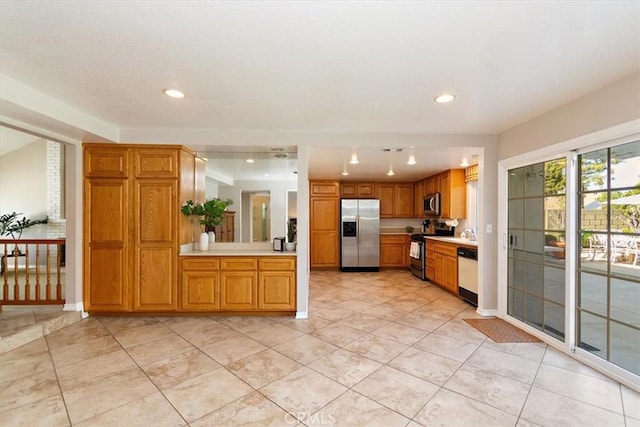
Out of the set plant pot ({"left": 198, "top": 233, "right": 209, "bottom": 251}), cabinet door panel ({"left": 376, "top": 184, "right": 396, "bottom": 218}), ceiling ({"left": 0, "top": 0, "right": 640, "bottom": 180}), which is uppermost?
ceiling ({"left": 0, "top": 0, "right": 640, "bottom": 180})

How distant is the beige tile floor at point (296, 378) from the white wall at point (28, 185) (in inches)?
186

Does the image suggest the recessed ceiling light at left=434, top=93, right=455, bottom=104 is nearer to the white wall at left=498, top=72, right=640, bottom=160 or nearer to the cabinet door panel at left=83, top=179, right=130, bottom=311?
the white wall at left=498, top=72, right=640, bottom=160

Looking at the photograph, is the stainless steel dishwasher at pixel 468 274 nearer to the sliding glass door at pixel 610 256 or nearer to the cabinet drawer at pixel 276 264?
the sliding glass door at pixel 610 256

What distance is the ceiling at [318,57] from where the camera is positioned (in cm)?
149

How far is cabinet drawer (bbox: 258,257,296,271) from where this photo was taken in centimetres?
362

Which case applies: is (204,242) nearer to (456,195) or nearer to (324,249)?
(324,249)

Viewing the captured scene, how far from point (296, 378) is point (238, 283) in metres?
1.64

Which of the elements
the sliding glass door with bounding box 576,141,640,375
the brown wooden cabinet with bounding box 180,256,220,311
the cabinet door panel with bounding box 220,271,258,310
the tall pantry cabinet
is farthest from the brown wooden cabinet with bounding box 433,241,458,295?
the tall pantry cabinet

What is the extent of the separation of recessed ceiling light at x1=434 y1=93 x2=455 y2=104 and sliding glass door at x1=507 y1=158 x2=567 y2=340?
52.4 inches

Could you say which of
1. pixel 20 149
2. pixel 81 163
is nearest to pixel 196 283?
pixel 81 163

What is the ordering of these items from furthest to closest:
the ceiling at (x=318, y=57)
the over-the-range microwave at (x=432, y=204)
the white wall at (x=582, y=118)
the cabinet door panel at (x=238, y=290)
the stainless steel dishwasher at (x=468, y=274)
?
the over-the-range microwave at (x=432, y=204)
the stainless steel dishwasher at (x=468, y=274)
the cabinet door panel at (x=238, y=290)
the white wall at (x=582, y=118)
the ceiling at (x=318, y=57)

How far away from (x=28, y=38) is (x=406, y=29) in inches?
87.9

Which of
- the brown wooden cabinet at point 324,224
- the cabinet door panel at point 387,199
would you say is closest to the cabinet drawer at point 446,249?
the cabinet door panel at point 387,199

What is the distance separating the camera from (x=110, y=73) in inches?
83.7
